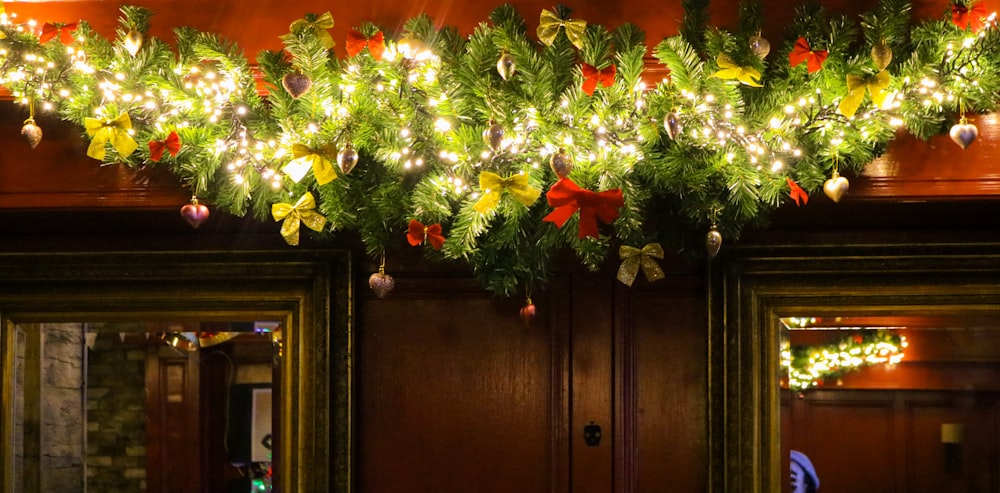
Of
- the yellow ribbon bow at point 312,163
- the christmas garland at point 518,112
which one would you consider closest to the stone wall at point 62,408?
the christmas garland at point 518,112

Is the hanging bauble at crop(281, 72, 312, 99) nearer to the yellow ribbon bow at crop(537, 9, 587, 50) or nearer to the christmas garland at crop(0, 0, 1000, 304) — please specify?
the christmas garland at crop(0, 0, 1000, 304)

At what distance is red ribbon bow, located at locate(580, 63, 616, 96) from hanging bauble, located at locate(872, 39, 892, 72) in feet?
1.66

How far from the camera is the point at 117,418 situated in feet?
8.47

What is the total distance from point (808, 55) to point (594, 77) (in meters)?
0.43

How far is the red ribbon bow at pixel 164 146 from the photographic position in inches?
76.3

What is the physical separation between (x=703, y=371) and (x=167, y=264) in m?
1.45

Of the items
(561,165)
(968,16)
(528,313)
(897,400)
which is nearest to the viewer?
(561,165)

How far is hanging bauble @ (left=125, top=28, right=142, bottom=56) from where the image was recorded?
191 cm

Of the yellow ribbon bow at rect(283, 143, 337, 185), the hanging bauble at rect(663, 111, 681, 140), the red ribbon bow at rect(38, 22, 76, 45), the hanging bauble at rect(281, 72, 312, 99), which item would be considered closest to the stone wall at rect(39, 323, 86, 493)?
the red ribbon bow at rect(38, 22, 76, 45)

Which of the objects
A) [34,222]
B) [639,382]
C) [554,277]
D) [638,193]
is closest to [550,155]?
[638,193]

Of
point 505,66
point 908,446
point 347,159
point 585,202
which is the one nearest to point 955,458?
point 908,446

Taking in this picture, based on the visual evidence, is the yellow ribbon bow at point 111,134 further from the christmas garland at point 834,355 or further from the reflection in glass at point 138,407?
the christmas garland at point 834,355

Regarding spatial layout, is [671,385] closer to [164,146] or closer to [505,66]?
[505,66]

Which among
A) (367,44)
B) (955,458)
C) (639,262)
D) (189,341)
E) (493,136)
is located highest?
(367,44)
